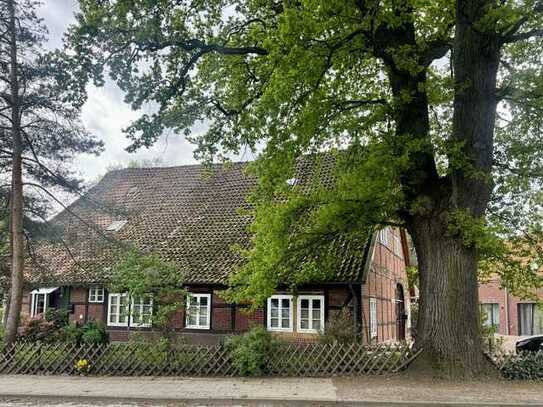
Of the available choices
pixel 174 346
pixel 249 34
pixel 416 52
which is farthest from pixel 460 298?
pixel 249 34

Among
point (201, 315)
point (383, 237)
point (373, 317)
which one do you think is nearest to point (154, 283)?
point (201, 315)

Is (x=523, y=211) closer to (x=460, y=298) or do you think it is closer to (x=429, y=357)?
(x=460, y=298)

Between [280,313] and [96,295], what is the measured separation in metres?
7.35

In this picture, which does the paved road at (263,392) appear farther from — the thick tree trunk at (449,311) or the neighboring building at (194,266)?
the neighboring building at (194,266)

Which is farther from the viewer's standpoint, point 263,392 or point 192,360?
point 192,360

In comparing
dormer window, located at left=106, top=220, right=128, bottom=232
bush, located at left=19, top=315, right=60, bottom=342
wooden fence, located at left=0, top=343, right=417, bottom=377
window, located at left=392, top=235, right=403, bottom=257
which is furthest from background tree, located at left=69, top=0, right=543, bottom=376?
window, located at left=392, top=235, right=403, bottom=257

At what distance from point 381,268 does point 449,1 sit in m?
11.5

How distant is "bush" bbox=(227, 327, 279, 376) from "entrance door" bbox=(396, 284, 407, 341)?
46.2ft

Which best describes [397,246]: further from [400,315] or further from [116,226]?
[116,226]

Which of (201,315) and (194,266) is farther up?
(194,266)

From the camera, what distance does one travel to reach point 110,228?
73.8 feet

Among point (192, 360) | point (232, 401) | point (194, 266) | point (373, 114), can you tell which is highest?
point (373, 114)

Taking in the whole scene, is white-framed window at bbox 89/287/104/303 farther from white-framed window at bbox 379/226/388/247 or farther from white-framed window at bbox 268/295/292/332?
white-framed window at bbox 379/226/388/247

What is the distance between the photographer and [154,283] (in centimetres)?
1307
